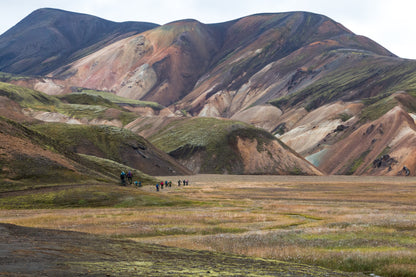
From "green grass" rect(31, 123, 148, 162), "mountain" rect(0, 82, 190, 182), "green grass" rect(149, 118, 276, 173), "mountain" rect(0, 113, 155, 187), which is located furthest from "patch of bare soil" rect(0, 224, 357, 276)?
"green grass" rect(149, 118, 276, 173)

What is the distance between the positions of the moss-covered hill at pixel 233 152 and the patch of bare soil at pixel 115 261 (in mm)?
148518

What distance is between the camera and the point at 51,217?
38.4 m

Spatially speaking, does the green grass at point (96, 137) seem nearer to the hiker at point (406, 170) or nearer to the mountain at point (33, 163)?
the mountain at point (33, 163)

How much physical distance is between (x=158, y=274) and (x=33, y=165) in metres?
59.4

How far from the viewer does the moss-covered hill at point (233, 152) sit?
170750mm

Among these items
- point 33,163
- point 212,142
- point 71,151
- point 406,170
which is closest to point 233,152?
point 212,142

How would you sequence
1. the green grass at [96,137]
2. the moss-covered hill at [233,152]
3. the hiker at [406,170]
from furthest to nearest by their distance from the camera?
the moss-covered hill at [233,152] → the hiker at [406,170] → the green grass at [96,137]

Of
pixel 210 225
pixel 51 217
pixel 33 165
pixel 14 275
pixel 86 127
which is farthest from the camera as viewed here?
pixel 86 127

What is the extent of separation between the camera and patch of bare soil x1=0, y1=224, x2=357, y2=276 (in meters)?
14.5

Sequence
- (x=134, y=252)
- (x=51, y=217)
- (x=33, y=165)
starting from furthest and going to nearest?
(x=33, y=165)
(x=51, y=217)
(x=134, y=252)

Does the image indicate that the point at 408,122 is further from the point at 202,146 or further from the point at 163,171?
the point at 163,171

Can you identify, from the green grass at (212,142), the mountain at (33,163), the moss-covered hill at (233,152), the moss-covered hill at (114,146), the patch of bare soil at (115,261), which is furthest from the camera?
the green grass at (212,142)

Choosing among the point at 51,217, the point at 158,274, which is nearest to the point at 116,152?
the point at 51,217

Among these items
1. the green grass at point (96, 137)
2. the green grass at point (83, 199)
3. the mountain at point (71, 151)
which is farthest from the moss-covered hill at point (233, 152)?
the green grass at point (83, 199)
